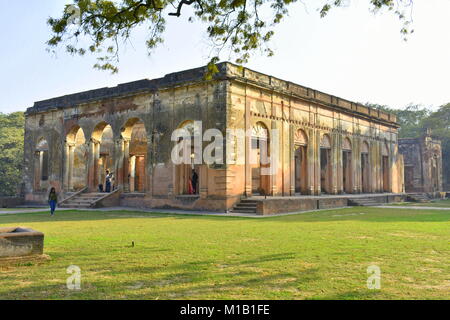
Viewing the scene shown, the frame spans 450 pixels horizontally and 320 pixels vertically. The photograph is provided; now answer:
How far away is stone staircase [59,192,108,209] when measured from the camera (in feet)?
60.4

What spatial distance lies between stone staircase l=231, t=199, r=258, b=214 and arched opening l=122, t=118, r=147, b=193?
17.0ft

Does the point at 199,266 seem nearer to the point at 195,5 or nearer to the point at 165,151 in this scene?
the point at 195,5

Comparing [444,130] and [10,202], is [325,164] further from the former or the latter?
[444,130]

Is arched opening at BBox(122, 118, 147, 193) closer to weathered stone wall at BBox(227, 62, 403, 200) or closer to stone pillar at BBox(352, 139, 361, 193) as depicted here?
weathered stone wall at BBox(227, 62, 403, 200)

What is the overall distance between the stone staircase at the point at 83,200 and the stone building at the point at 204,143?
0.71 metres

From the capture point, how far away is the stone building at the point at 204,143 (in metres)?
16.3

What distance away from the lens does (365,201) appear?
818 inches

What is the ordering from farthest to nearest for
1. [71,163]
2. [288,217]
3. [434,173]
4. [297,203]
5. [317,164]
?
[434,173]
[71,163]
[317,164]
[297,203]
[288,217]

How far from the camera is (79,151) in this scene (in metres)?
22.5

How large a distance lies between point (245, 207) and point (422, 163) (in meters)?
25.4

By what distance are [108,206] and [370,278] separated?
1598 cm

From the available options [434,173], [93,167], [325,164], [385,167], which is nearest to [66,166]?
[93,167]

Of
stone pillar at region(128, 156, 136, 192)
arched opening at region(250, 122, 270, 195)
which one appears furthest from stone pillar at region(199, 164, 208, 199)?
stone pillar at region(128, 156, 136, 192)

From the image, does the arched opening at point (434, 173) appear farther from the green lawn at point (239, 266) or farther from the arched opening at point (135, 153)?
the green lawn at point (239, 266)
